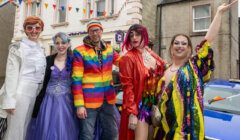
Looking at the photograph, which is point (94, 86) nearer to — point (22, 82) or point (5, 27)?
point (22, 82)

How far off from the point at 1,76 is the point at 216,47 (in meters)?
12.4

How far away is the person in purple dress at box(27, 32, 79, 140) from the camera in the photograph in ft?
10.9

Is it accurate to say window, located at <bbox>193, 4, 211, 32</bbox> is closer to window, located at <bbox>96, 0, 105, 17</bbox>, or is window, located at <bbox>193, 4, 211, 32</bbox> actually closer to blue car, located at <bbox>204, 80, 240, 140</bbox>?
window, located at <bbox>96, 0, 105, 17</bbox>

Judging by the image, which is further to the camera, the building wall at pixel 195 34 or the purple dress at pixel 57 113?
the building wall at pixel 195 34

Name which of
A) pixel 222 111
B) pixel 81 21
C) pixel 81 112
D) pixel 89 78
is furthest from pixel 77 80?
pixel 81 21

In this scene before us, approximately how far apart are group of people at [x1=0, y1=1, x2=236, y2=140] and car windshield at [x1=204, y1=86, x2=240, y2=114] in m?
1.74

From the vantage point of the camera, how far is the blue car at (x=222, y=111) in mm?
3432

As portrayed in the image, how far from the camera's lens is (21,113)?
3299 millimetres

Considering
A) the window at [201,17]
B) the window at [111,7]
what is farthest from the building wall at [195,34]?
the window at [111,7]

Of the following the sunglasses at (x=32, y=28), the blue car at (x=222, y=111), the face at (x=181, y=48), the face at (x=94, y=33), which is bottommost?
the blue car at (x=222, y=111)

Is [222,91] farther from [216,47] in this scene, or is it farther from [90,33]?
[216,47]

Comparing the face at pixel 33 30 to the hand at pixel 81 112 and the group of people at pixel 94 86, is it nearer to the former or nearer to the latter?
the group of people at pixel 94 86

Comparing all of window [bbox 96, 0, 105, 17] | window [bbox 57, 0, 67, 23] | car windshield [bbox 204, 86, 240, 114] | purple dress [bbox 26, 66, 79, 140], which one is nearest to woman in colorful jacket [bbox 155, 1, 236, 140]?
purple dress [bbox 26, 66, 79, 140]

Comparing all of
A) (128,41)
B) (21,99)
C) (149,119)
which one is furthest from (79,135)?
(128,41)
